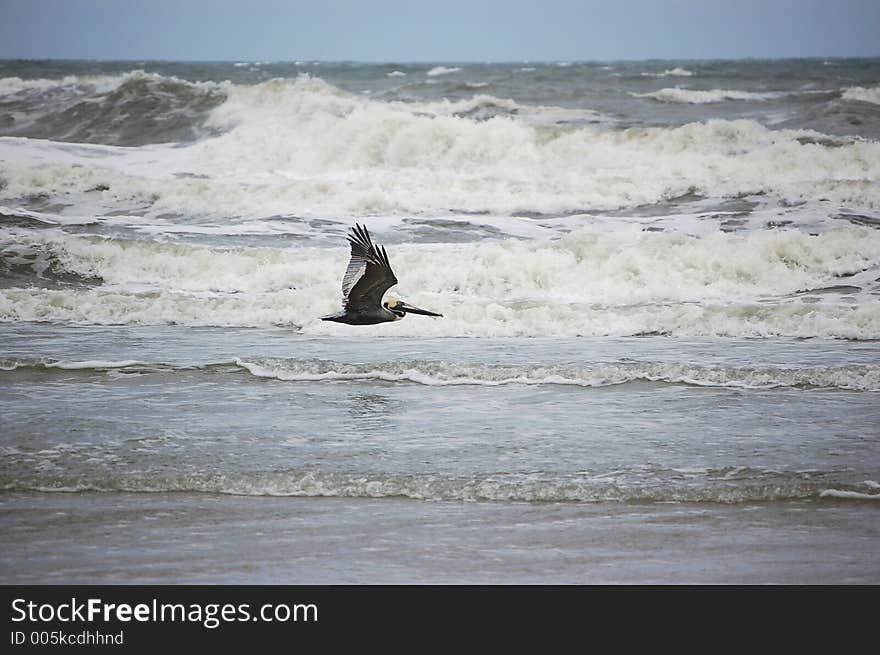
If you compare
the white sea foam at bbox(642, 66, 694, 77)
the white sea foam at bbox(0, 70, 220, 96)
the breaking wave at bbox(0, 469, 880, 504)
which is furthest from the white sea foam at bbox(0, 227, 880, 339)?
the white sea foam at bbox(642, 66, 694, 77)

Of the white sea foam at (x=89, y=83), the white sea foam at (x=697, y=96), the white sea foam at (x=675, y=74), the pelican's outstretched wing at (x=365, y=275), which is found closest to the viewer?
the pelican's outstretched wing at (x=365, y=275)

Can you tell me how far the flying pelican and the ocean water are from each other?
1.70ft

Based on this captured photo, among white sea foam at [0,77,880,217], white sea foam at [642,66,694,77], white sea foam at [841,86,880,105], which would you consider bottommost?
white sea foam at [0,77,880,217]

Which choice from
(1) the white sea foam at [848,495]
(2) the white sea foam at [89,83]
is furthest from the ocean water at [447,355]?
(2) the white sea foam at [89,83]

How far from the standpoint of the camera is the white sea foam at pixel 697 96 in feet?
95.0

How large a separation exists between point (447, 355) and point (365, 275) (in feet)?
5.71

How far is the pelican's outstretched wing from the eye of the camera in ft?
25.4

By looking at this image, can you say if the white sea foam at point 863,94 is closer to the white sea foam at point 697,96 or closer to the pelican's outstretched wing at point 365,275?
the white sea foam at point 697,96

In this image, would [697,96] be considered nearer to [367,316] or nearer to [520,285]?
[520,285]

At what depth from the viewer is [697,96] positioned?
29.6 metres

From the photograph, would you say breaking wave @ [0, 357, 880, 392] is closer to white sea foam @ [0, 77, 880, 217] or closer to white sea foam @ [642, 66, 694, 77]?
white sea foam @ [0, 77, 880, 217]

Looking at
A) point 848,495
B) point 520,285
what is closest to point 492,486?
point 848,495

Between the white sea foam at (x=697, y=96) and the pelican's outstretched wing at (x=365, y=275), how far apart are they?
2233 cm
